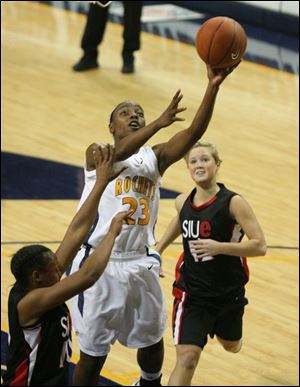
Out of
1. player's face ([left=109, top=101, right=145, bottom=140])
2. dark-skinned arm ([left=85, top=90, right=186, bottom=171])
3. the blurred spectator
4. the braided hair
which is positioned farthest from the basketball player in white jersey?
the blurred spectator

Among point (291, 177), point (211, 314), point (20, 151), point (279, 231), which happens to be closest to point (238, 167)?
point (291, 177)

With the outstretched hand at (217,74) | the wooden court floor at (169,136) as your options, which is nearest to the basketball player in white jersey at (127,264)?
the outstretched hand at (217,74)

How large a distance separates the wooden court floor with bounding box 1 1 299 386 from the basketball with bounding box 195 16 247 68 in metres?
2.88

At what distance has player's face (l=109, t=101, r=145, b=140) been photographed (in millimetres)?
6480

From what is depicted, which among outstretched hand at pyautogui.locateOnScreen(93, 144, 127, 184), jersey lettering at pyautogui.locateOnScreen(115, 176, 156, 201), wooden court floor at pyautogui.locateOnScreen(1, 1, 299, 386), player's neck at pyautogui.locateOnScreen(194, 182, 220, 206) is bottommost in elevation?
wooden court floor at pyautogui.locateOnScreen(1, 1, 299, 386)

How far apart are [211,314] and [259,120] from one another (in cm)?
719

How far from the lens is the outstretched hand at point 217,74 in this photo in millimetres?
6023

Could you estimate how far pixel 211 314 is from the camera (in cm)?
704

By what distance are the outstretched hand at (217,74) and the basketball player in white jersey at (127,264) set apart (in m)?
0.43

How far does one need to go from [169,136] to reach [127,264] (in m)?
6.46

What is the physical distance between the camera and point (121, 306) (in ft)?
21.9

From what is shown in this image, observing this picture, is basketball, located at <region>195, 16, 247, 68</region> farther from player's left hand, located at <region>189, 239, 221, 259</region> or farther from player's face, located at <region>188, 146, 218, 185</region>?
player's left hand, located at <region>189, 239, 221, 259</region>

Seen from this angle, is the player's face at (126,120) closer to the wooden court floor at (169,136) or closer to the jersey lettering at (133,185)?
the jersey lettering at (133,185)

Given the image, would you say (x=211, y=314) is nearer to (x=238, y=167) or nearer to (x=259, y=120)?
(x=238, y=167)
